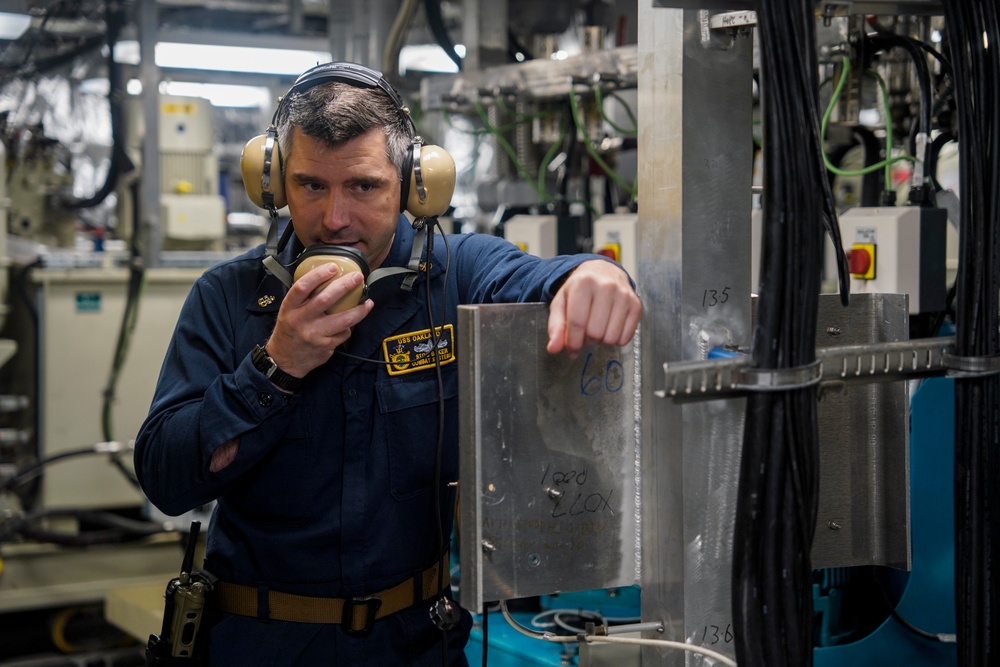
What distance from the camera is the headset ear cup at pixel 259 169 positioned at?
1474mm

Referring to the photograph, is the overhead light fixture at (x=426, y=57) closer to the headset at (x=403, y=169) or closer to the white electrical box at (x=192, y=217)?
the white electrical box at (x=192, y=217)

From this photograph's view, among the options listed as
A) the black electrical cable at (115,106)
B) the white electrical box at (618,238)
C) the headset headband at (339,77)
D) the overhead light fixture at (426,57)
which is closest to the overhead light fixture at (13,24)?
the black electrical cable at (115,106)

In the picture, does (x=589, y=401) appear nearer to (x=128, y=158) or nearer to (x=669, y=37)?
(x=669, y=37)

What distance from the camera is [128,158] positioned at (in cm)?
425

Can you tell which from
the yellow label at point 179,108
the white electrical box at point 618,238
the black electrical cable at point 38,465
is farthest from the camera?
the yellow label at point 179,108

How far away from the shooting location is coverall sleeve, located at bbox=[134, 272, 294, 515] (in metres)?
1.38

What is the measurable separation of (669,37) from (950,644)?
1172mm

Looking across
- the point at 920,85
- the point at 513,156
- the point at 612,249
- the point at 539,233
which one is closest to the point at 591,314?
the point at 920,85

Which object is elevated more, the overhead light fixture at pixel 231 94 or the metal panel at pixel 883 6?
the overhead light fixture at pixel 231 94

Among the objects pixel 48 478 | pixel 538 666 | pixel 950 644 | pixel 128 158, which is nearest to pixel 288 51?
pixel 128 158

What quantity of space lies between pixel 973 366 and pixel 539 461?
43cm

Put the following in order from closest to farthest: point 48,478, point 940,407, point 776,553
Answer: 1. point 776,553
2. point 940,407
3. point 48,478

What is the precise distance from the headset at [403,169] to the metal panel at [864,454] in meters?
0.58

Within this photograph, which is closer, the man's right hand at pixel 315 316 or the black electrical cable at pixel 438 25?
the man's right hand at pixel 315 316
